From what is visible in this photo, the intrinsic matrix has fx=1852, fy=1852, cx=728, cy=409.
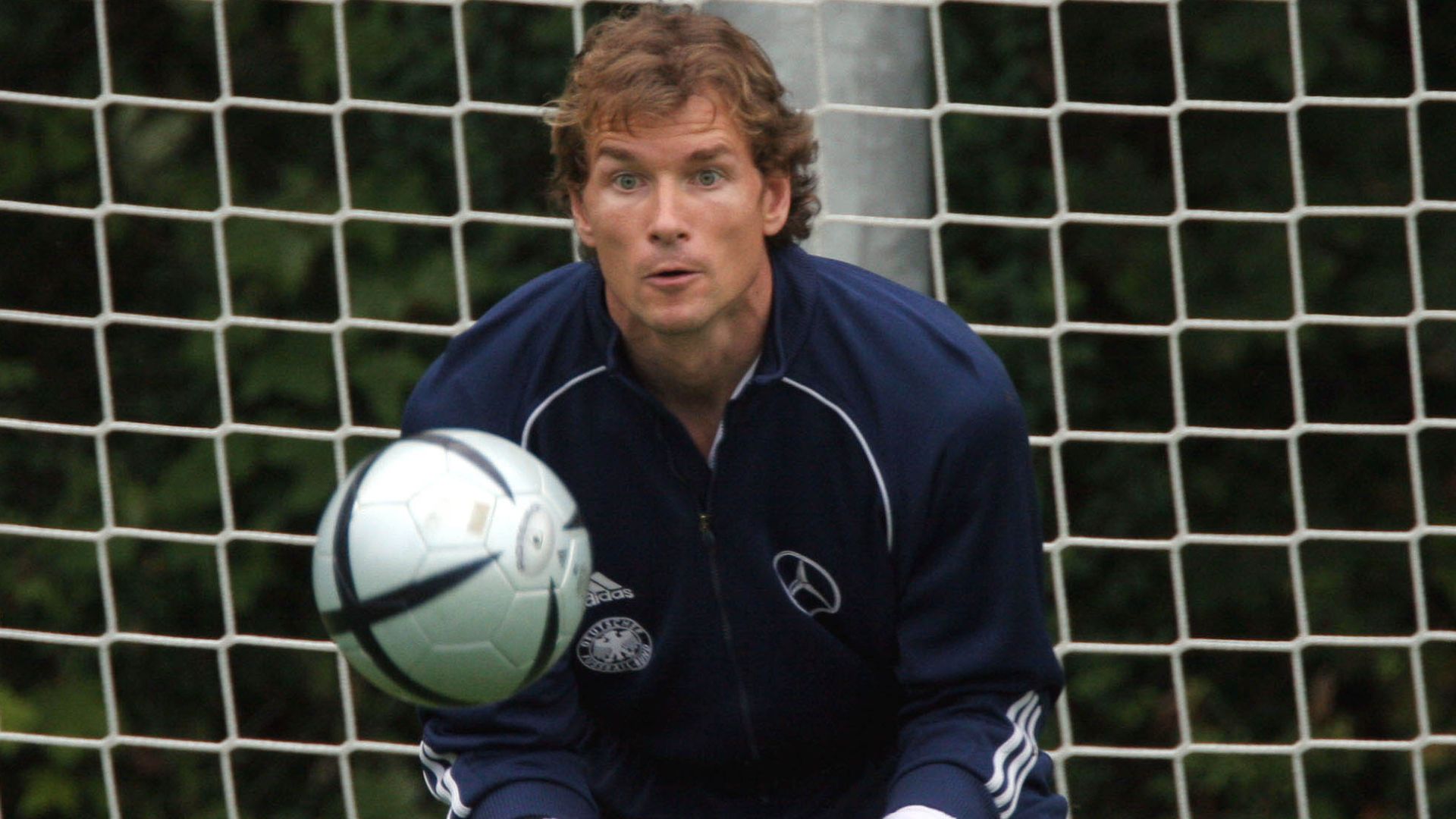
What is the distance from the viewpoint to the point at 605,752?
2.60 metres

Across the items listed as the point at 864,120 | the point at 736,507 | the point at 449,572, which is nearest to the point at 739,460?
the point at 736,507

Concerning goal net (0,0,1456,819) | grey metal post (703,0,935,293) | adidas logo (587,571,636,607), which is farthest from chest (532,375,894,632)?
goal net (0,0,1456,819)

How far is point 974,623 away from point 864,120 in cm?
90

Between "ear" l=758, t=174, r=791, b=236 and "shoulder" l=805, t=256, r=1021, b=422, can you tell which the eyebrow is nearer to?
"ear" l=758, t=174, r=791, b=236

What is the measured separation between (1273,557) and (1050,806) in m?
1.96

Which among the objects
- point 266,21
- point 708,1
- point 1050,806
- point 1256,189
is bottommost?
point 1050,806

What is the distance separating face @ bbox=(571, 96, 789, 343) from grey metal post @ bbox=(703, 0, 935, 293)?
56 centimetres

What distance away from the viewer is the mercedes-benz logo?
2.40 m

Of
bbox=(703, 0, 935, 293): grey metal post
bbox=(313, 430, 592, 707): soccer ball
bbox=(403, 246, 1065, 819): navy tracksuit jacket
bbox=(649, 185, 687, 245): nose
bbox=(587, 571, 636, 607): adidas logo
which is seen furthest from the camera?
bbox=(703, 0, 935, 293): grey metal post

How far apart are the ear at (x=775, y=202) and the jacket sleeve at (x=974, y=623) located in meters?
0.37

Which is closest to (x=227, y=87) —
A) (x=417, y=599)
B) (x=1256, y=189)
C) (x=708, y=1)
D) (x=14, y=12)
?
(x=708, y=1)

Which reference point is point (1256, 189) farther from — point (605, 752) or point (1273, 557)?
point (605, 752)

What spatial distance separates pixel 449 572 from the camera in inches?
80.8

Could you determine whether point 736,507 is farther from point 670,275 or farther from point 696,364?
point 670,275
